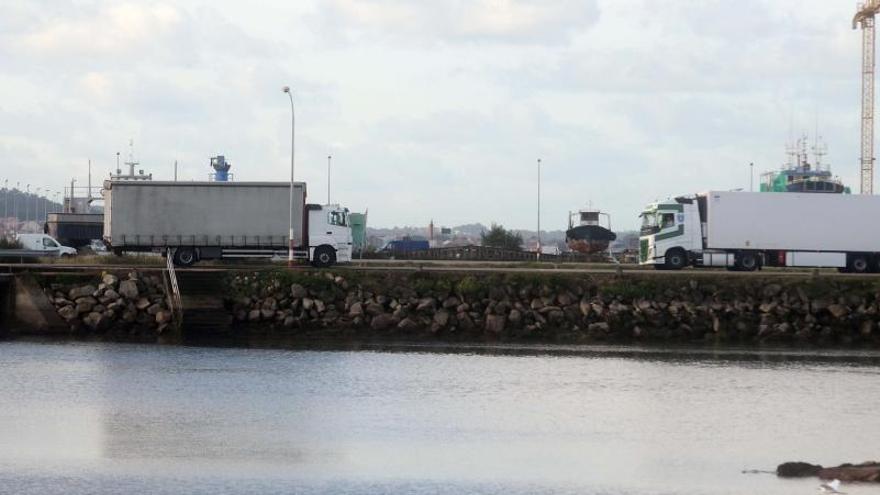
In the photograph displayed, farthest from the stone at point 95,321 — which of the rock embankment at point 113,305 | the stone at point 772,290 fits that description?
the stone at point 772,290

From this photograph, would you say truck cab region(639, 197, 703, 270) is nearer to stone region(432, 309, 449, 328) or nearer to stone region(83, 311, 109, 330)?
stone region(432, 309, 449, 328)

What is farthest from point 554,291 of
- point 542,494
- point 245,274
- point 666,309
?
point 542,494

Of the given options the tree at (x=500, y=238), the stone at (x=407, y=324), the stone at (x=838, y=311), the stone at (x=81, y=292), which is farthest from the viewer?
the tree at (x=500, y=238)

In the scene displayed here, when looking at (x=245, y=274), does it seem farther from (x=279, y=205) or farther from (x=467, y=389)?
(x=467, y=389)

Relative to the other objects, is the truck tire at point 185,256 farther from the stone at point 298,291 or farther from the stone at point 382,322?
the stone at point 382,322

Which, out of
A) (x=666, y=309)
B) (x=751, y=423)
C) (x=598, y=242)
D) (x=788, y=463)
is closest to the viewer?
(x=788, y=463)

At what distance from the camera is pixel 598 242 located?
9844 cm

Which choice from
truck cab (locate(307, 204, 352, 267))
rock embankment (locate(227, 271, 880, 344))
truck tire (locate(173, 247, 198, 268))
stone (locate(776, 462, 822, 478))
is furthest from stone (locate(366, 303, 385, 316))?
stone (locate(776, 462, 822, 478))

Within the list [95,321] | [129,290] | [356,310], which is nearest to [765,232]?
[356,310]

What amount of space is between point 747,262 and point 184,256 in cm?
2573

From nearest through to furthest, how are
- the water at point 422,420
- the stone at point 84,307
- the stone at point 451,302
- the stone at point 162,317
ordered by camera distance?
the water at point 422,420 < the stone at point 162,317 < the stone at point 84,307 < the stone at point 451,302

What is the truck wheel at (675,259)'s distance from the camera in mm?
59812

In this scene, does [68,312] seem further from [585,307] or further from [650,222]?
[650,222]

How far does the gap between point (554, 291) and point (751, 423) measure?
19859mm
